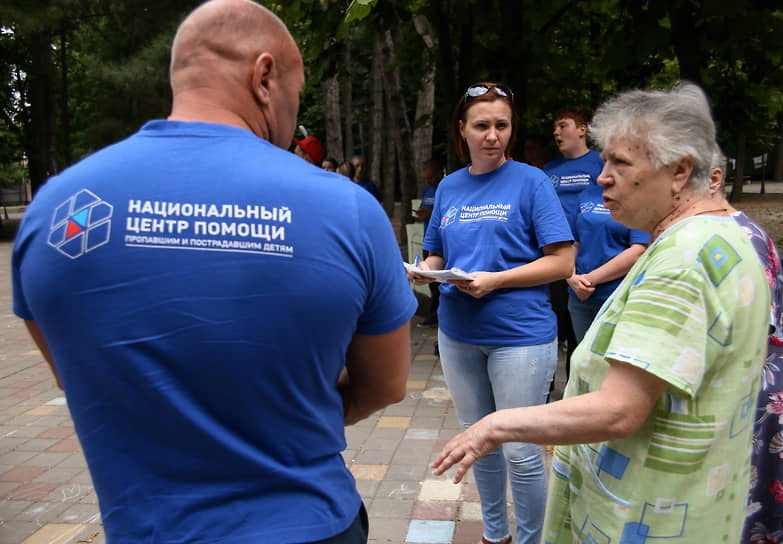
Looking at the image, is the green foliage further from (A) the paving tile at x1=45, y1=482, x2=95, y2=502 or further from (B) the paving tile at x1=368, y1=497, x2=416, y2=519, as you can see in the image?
(A) the paving tile at x1=45, y1=482, x2=95, y2=502

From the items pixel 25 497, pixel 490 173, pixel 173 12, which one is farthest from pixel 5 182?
pixel 490 173

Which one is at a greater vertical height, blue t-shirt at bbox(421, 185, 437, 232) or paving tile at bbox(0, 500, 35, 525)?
blue t-shirt at bbox(421, 185, 437, 232)

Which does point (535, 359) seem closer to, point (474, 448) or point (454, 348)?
point (454, 348)

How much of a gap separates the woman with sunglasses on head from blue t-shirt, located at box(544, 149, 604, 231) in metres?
1.70

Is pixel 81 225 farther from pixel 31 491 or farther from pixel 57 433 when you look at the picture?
pixel 57 433

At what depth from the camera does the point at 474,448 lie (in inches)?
61.6

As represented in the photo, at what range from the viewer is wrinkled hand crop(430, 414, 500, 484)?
1.56 metres

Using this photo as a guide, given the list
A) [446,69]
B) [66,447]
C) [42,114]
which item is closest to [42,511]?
[66,447]

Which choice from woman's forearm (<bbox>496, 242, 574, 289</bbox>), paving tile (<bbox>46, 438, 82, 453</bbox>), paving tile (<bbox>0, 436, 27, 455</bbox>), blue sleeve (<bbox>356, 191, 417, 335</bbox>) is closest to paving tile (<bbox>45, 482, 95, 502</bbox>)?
paving tile (<bbox>46, 438, 82, 453</bbox>)

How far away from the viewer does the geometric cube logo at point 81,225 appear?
3.66 feet

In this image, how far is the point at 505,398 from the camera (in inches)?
106

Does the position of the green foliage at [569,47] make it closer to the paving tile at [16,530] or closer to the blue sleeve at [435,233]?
the blue sleeve at [435,233]

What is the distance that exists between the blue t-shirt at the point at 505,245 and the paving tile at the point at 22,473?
2.90m

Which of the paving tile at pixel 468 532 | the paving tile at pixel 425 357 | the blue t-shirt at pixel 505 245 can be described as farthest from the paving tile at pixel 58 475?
the paving tile at pixel 425 357
